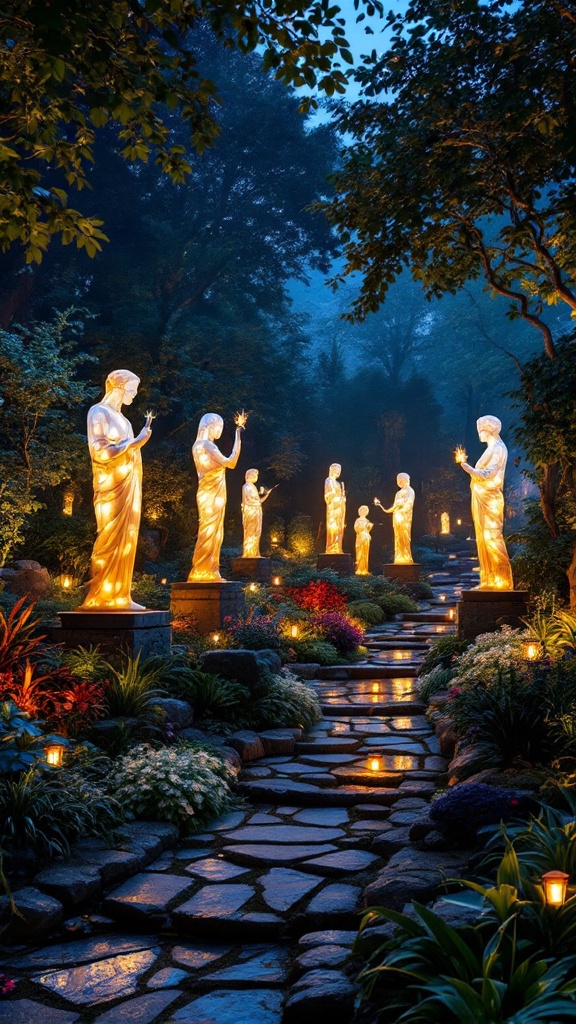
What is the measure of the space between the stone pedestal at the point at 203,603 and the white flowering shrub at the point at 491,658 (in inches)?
166

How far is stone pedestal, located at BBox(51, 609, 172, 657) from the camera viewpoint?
27.8 ft

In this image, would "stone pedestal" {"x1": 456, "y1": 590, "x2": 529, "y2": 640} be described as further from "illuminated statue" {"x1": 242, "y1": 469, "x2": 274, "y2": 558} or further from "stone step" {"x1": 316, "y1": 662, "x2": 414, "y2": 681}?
"illuminated statue" {"x1": 242, "y1": 469, "x2": 274, "y2": 558}

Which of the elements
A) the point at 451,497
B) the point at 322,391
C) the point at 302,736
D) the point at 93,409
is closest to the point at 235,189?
the point at 322,391

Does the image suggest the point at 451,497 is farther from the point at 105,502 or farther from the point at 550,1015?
the point at 550,1015

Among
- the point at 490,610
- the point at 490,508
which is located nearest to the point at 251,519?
the point at 490,508

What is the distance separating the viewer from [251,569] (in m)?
22.7

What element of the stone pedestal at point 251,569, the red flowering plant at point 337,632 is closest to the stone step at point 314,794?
the red flowering plant at point 337,632

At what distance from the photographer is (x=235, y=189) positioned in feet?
104

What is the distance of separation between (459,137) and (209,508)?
7807 mm

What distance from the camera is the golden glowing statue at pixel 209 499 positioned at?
13.8 m

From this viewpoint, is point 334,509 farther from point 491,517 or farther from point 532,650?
point 532,650

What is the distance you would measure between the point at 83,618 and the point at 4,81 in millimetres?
5173

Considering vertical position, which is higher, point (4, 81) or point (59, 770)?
point (4, 81)

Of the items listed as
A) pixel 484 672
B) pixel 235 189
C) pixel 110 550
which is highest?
pixel 235 189
